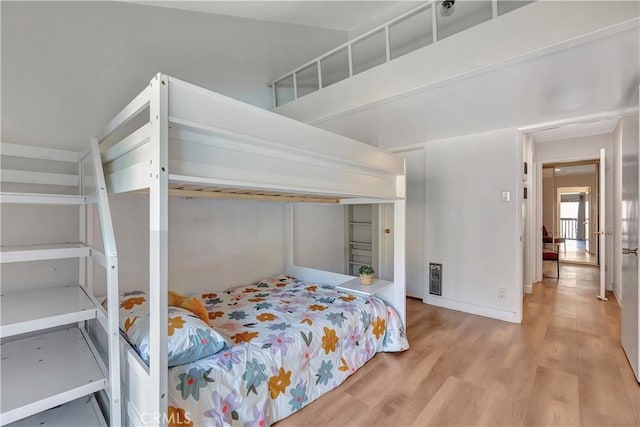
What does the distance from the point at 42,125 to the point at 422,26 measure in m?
3.52

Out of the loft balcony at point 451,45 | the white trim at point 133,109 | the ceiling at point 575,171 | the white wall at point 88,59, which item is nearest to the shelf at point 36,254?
the white trim at point 133,109

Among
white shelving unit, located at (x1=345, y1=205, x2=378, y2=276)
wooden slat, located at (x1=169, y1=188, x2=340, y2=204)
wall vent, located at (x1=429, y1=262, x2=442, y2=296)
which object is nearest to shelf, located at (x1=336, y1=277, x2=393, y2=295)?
wooden slat, located at (x1=169, y1=188, x2=340, y2=204)

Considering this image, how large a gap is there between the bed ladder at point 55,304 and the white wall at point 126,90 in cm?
2

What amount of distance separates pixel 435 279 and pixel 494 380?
5.41 ft

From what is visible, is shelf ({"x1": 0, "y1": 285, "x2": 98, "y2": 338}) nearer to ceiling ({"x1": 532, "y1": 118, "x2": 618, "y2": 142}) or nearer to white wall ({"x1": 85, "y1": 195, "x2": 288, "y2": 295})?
white wall ({"x1": 85, "y1": 195, "x2": 288, "y2": 295})

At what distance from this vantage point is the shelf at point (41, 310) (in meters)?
1.07

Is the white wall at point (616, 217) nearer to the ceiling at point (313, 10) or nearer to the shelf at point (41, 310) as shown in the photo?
the ceiling at point (313, 10)

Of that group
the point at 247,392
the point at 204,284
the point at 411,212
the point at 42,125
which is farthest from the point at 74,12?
the point at 411,212

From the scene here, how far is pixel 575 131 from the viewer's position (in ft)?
13.8

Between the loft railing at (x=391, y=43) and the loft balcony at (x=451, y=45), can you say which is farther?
the loft railing at (x=391, y=43)

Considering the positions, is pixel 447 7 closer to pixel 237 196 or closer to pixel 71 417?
pixel 237 196

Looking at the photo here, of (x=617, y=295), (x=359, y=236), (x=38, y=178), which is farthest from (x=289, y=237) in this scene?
(x=617, y=295)

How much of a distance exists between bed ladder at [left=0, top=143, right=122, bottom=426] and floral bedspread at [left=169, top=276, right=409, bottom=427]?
0.32 meters

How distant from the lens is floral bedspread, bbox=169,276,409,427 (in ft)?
4.28
